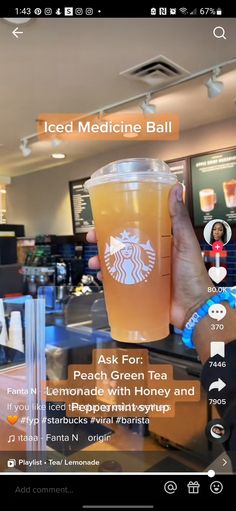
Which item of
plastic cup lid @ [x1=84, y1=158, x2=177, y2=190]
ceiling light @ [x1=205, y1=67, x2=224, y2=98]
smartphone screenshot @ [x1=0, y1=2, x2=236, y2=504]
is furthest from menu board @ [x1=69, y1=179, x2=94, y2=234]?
ceiling light @ [x1=205, y1=67, x2=224, y2=98]

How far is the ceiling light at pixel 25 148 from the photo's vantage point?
19.7 inches

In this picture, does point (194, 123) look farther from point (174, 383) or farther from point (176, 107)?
point (174, 383)

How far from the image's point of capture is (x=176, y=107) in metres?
0.43

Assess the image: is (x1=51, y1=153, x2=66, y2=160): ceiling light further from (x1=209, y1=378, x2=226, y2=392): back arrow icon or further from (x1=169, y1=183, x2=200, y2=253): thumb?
(x1=209, y1=378, x2=226, y2=392): back arrow icon

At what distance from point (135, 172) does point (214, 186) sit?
16 cm

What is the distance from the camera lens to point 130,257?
0.34m

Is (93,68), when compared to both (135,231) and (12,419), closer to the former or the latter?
(135,231)

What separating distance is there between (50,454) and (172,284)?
0.81 ft

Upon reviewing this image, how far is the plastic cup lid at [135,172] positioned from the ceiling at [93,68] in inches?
2.1

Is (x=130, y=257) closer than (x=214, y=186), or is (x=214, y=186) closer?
(x=130, y=257)

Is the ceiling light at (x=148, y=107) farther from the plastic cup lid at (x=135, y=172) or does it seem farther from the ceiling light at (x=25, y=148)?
the ceiling light at (x=25, y=148)

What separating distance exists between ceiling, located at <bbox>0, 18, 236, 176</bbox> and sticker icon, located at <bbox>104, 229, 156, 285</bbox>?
5.5 inches

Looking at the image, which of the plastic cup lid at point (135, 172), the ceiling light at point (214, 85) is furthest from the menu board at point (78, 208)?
the ceiling light at point (214, 85)

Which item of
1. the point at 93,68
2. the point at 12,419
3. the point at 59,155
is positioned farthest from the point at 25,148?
the point at 12,419
